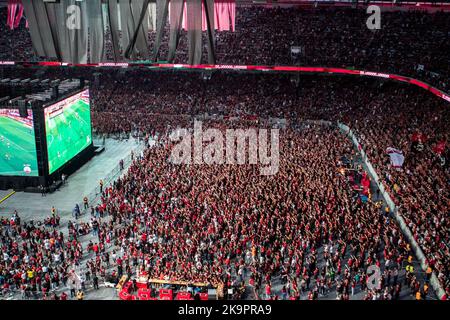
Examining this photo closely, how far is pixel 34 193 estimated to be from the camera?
27547 mm

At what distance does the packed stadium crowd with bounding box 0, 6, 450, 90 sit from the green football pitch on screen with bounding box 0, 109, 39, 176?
17.9 meters

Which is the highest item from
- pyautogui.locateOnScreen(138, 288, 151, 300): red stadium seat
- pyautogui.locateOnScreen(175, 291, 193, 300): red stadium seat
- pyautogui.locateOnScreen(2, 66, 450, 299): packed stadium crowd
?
pyautogui.locateOnScreen(2, 66, 450, 299): packed stadium crowd

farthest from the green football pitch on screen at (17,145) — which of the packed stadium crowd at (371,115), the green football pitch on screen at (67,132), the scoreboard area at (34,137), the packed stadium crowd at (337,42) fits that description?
the packed stadium crowd at (337,42)

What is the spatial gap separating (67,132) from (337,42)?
2923 cm

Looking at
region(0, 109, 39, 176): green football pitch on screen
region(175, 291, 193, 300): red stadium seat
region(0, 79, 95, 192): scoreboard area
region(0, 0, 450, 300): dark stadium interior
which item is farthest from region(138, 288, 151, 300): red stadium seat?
region(0, 109, 39, 176): green football pitch on screen

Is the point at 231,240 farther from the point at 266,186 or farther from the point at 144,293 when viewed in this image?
the point at 266,186

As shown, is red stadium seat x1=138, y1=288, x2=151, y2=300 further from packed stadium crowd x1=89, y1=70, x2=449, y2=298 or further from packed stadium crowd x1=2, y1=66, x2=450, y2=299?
packed stadium crowd x1=89, y1=70, x2=449, y2=298

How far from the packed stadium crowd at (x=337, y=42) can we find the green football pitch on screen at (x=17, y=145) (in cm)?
1790

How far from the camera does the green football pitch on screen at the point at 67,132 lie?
91.2 ft

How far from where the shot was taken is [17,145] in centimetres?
2706

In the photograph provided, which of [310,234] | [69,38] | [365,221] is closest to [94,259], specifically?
[310,234]

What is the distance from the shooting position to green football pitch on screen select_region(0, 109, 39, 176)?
26.8m

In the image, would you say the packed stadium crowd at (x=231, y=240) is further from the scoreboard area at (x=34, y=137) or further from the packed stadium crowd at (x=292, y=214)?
the scoreboard area at (x=34, y=137)

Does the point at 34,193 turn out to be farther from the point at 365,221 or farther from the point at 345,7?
the point at 345,7
